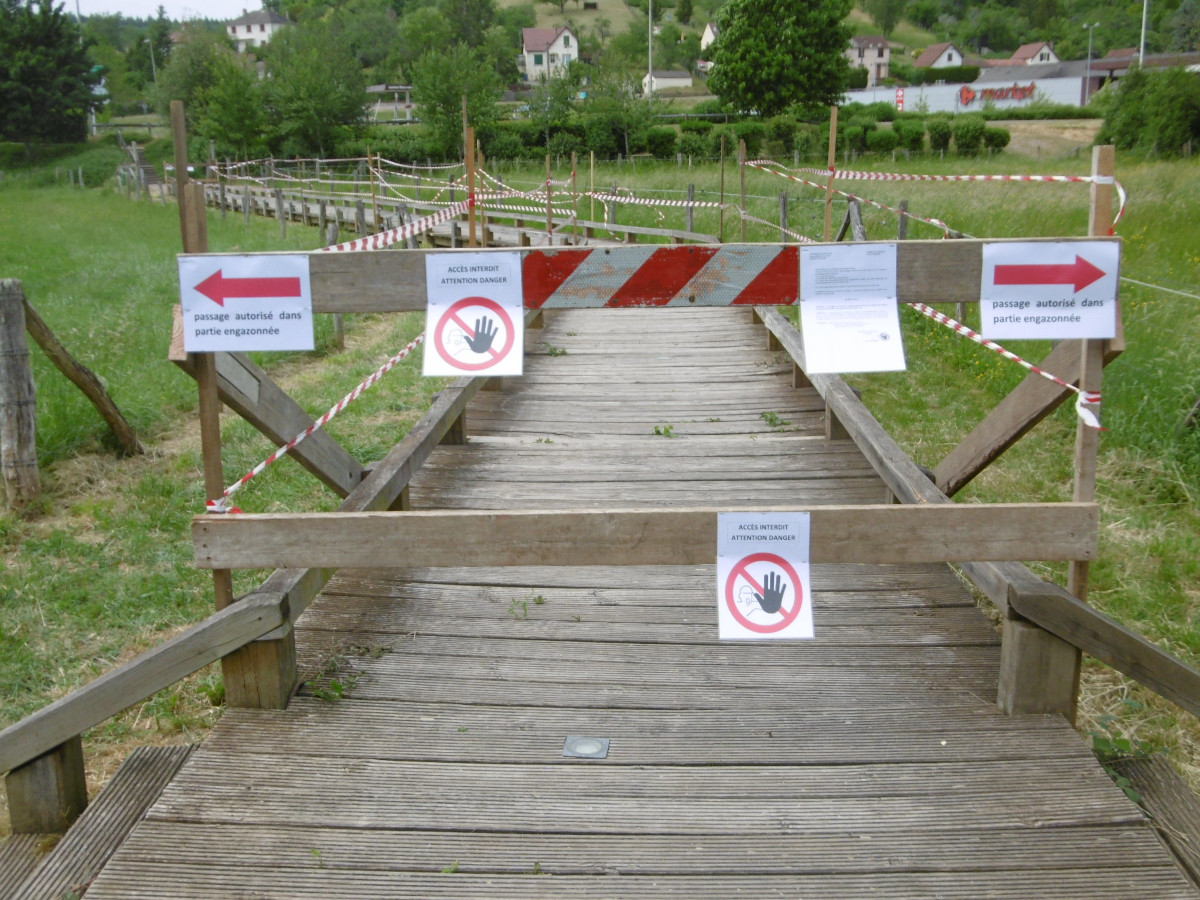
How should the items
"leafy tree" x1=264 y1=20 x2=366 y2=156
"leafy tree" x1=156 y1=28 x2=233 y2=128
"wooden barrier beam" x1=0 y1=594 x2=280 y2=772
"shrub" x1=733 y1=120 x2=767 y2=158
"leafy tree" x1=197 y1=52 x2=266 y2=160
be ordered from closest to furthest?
"wooden barrier beam" x1=0 y1=594 x2=280 y2=772 < "shrub" x1=733 y1=120 x2=767 y2=158 < "leafy tree" x1=197 y1=52 x2=266 y2=160 < "leafy tree" x1=264 y1=20 x2=366 y2=156 < "leafy tree" x1=156 y1=28 x2=233 y2=128

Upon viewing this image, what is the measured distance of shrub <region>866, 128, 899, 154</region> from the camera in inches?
1695

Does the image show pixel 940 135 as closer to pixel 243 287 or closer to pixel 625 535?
pixel 625 535

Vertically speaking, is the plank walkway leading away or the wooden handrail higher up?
the wooden handrail

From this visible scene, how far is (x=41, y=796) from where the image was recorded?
8.90 feet

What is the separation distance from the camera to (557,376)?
819 centimetres

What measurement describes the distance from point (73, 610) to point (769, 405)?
4324 millimetres

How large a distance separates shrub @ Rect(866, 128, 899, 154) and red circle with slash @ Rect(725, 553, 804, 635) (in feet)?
142

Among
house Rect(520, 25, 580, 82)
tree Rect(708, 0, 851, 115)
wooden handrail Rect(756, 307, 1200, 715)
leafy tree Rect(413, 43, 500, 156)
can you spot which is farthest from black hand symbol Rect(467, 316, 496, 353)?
house Rect(520, 25, 580, 82)

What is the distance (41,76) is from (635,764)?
238 feet

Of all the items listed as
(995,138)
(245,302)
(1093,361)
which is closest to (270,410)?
(245,302)

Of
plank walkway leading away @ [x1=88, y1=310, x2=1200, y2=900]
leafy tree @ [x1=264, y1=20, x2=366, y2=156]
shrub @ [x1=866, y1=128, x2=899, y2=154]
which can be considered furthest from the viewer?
leafy tree @ [x1=264, y1=20, x2=366, y2=156]

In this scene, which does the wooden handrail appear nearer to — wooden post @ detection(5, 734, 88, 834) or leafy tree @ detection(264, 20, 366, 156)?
wooden post @ detection(5, 734, 88, 834)

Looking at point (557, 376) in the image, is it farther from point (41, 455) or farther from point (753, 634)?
point (753, 634)

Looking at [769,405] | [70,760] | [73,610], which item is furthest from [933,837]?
[769,405]
